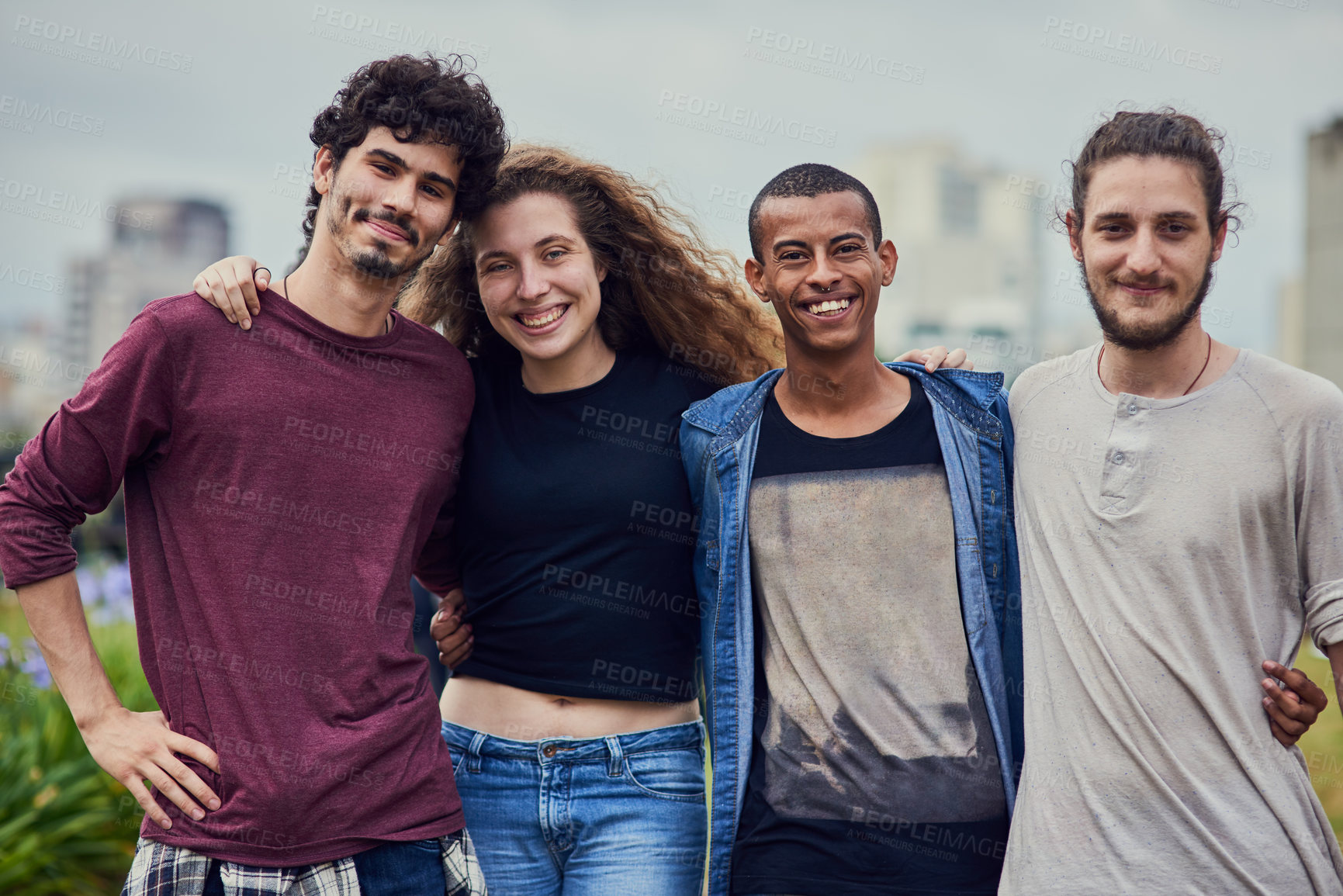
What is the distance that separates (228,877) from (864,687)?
4.93 feet

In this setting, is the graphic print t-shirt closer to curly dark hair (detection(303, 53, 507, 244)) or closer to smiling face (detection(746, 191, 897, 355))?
smiling face (detection(746, 191, 897, 355))

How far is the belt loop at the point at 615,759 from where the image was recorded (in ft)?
9.33

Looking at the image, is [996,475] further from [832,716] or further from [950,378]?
[832,716]

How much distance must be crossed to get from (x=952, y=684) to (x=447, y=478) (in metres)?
A: 1.41

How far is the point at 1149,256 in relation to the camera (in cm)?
241

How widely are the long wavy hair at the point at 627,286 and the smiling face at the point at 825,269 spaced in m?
0.67

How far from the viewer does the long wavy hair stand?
3367 mm

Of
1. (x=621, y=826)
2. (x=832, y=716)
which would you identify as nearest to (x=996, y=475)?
(x=832, y=716)

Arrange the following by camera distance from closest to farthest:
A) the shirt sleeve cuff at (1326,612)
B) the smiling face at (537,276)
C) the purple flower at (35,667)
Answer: the shirt sleeve cuff at (1326,612) < the smiling face at (537,276) < the purple flower at (35,667)

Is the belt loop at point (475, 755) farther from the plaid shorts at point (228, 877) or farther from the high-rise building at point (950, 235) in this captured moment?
the high-rise building at point (950, 235)

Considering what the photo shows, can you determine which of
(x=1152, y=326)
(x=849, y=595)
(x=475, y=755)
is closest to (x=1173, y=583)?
(x=1152, y=326)

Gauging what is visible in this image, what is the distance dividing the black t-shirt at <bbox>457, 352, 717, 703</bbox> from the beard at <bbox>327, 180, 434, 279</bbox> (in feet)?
1.89

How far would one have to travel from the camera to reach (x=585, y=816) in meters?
2.83

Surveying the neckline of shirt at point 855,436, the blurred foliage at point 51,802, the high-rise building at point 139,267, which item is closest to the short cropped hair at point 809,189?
the neckline of shirt at point 855,436
